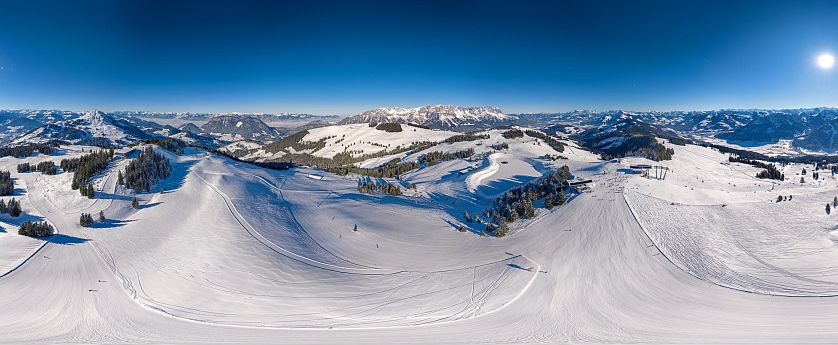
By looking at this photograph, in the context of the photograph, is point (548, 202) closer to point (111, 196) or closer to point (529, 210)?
point (529, 210)

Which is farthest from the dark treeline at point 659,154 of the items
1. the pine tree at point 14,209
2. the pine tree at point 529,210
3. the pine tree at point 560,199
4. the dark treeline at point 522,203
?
the pine tree at point 14,209

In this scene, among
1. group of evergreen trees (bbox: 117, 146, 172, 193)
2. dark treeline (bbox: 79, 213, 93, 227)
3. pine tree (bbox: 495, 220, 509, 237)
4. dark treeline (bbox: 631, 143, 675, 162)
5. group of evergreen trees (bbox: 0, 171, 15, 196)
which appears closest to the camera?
pine tree (bbox: 495, 220, 509, 237)

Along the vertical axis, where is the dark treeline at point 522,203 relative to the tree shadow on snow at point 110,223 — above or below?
above

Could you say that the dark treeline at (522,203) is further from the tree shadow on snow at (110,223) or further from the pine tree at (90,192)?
the pine tree at (90,192)

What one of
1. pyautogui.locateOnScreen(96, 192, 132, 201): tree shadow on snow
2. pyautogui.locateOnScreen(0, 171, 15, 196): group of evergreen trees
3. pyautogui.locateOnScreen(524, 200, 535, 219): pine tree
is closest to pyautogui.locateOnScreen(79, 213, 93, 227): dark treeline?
pyautogui.locateOnScreen(96, 192, 132, 201): tree shadow on snow

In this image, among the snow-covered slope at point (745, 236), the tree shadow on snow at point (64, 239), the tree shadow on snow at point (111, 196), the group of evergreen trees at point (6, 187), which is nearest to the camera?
the snow-covered slope at point (745, 236)

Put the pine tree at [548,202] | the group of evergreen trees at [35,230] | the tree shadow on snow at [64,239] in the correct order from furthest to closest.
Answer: the pine tree at [548,202] → the group of evergreen trees at [35,230] → the tree shadow on snow at [64,239]

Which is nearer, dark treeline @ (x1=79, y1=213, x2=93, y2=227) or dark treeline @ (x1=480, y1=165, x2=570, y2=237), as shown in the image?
dark treeline @ (x1=79, y1=213, x2=93, y2=227)

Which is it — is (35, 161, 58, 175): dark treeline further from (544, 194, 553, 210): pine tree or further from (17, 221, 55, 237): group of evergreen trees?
(544, 194, 553, 210): pine tree
